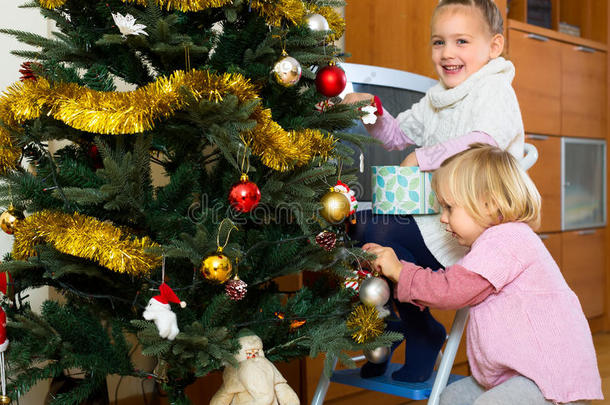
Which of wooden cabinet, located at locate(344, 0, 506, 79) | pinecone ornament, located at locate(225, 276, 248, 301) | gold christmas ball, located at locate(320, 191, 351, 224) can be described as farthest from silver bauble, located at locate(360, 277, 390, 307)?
wooden cabinet, located at locate(344, 0, 506, 79)

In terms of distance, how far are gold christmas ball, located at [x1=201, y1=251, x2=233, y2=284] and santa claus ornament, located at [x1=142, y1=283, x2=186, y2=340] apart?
6 centimetres

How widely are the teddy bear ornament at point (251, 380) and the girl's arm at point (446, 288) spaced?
30 cm

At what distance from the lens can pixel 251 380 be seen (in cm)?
98

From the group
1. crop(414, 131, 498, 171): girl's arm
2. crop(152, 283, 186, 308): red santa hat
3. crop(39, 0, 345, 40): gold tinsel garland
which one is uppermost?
crop(39, 0, 345, 40): gold tinsel garland

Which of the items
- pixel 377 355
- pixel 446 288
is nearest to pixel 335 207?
pixel 446 288

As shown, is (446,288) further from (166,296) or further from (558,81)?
(558,81)

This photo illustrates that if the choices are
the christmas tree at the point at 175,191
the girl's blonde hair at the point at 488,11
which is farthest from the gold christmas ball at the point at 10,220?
the girl's blonde hair at the point at 488,11

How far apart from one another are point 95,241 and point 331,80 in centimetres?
47

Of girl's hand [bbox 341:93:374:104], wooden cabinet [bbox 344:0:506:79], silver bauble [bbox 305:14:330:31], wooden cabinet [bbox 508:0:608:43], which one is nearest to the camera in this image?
silver bauble [bbox 305:14:330:31]

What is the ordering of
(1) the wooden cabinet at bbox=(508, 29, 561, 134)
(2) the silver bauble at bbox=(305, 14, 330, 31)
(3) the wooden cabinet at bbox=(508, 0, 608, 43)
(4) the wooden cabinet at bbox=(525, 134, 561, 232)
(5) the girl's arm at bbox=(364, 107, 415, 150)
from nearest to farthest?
(2) the silver bauble at bbox=(305, 14, 330, 31) < (5) the girl's arm at bbox=(364, 107, 415, 150) < (1) the wooden cabinet at bbox=(508, 29, 561, 134) < (4) the wooden cabinet at bbox=(525, 134, 561, 232) < (3) the wooden cabinet at bbox=(508, 0, 608, 43)

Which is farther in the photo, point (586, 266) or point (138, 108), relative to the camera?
point (586, 266)

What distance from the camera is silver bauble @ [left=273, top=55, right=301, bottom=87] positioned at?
99 cm

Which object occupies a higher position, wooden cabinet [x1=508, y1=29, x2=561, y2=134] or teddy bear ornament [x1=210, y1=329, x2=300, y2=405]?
wooden cabinet [x1=508, y1=29, x2=561, y2=134]

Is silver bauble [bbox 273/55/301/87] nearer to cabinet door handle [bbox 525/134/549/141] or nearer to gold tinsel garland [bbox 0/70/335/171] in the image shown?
gold tinsel garland [bbox 0/70/335/171]
